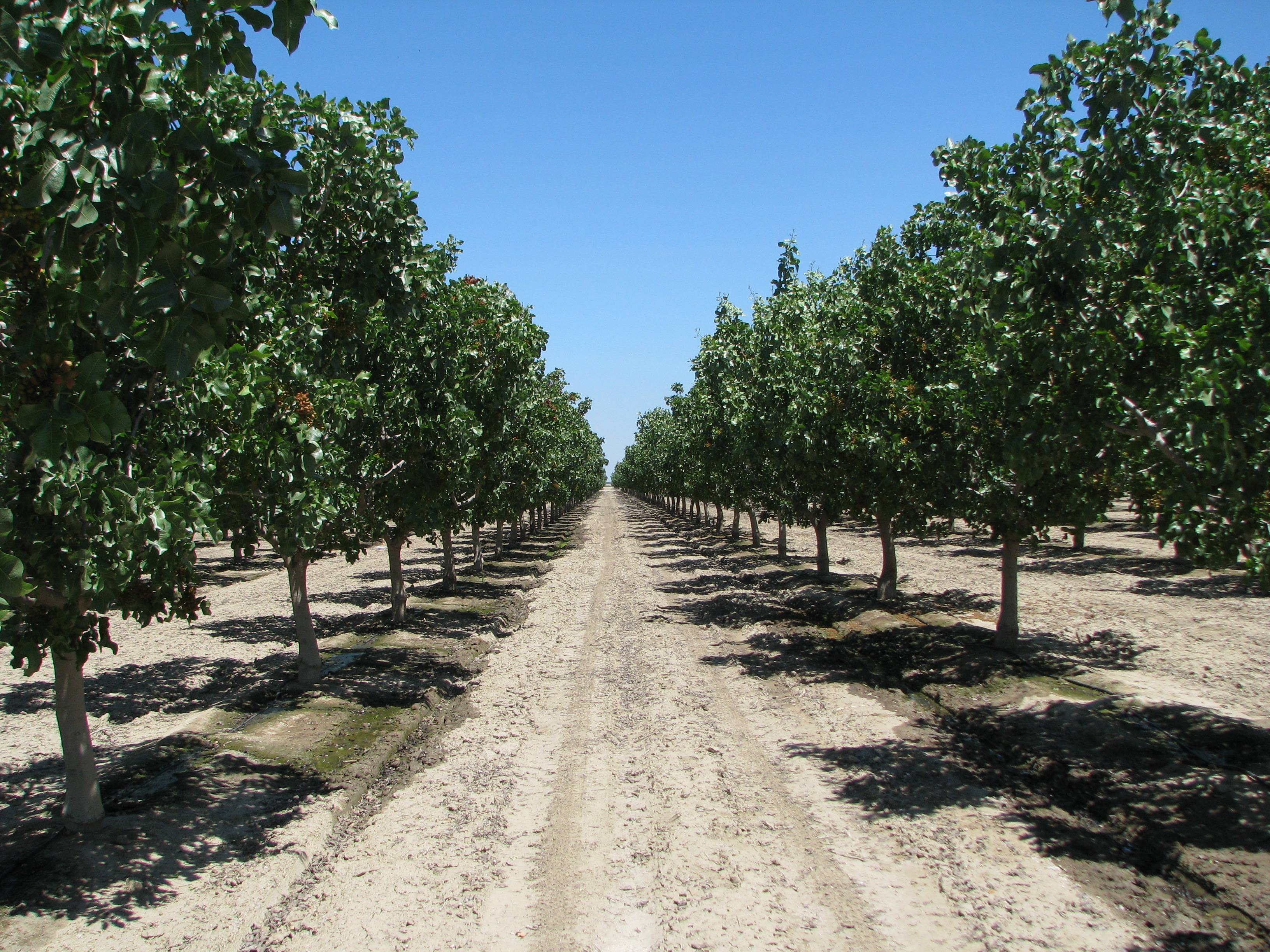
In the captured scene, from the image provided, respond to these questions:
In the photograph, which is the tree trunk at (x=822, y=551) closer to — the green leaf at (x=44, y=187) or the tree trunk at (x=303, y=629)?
the tree trunk at (x=303, y=629)

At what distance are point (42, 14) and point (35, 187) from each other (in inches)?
40.2

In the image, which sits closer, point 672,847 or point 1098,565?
point 672,847

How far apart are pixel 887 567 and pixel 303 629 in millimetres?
13675

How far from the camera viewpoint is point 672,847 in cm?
764

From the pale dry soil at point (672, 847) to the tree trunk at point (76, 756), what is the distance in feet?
4.24

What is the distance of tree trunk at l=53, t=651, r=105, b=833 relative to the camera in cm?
726

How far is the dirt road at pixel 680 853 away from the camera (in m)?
6.21

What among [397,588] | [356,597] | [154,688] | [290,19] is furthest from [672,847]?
[356,597]

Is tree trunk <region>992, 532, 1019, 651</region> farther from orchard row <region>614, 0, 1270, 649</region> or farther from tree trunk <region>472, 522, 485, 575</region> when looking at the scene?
tree trunk <region>472, 522, 485, 575</region>

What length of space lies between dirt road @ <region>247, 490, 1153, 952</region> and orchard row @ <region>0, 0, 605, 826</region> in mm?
3091

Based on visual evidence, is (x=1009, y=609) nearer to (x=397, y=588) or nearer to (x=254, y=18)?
(x=397, y=588)

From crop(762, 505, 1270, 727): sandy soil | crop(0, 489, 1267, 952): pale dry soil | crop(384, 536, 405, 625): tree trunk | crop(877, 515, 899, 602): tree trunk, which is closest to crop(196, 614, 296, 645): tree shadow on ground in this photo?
crop(384, 536, 405, 625): tree trunk

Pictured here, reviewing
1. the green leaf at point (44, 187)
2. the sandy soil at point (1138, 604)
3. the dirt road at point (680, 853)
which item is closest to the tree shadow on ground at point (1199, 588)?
the sandy soil at point (1138, 604)

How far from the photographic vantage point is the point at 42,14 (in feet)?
12.9
